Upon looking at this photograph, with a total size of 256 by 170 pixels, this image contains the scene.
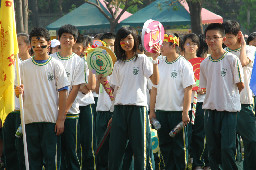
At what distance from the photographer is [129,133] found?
19.6 ft

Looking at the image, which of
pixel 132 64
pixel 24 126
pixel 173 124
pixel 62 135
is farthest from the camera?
pixel 173 124

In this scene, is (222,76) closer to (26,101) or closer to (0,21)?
(26,101)

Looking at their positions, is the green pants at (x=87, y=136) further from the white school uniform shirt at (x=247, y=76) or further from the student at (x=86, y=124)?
the white school uniform shirt at (x=247, y=76)

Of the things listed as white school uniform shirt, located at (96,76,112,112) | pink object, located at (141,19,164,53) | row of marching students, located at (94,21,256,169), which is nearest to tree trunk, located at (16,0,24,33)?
white school uniform shirt, located at (96,76,112,112)

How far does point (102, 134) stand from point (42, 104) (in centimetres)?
187

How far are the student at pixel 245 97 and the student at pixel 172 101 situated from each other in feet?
2.44

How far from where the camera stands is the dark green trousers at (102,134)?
7.32m

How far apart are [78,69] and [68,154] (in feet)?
3.77

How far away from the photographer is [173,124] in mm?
6984

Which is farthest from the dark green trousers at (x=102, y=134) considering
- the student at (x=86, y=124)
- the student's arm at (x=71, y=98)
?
the student's arm at (x=71, y=98)

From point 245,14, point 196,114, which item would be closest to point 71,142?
point 196,114

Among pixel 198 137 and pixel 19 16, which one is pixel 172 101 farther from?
pixel 19 16

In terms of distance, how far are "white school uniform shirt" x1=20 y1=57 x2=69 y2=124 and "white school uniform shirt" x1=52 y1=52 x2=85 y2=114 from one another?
0.56m

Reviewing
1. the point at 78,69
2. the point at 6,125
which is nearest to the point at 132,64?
the point at 78,69
